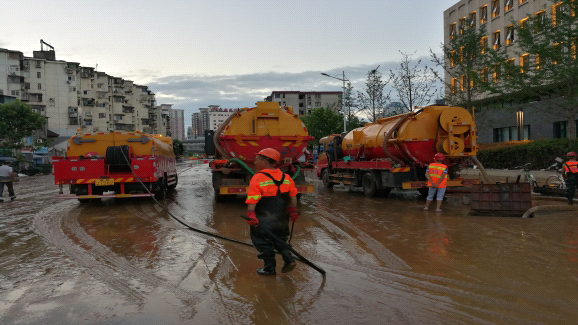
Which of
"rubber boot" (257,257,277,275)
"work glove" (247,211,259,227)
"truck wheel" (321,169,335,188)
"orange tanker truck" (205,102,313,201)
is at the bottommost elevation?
"rubber boot" (257,257,277,275)

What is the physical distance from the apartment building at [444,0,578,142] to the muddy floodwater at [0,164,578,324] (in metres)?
26.6

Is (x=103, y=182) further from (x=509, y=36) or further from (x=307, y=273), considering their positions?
(x=509, y=36)

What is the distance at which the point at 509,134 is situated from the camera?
39.6 m

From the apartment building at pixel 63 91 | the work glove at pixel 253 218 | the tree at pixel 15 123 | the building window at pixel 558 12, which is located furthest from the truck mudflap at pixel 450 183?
the apartment building at pixel 63 91

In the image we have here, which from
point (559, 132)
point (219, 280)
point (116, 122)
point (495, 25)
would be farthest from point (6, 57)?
point (219, 280)

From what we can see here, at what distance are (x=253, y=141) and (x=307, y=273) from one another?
755 cm

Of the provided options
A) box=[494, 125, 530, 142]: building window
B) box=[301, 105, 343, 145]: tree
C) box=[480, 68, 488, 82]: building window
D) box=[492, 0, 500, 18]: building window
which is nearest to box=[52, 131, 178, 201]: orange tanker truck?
box=[480, 68, 488, 82]: building window

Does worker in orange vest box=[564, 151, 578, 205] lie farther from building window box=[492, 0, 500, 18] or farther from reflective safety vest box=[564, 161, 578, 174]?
building window box=[492, 0, 500, 18]

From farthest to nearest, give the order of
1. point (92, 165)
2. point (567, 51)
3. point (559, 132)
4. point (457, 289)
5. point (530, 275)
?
point (559, 132), point (567, 51), point (92, 165), point (530, 275), point (457, 289)

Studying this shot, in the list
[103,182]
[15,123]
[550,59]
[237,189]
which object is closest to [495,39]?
[550,59]

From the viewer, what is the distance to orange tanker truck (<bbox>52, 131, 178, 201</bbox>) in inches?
520

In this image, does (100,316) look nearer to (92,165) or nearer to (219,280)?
(219,280)

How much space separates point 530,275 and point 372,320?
7.92ft

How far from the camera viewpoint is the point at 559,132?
33.4 metres
